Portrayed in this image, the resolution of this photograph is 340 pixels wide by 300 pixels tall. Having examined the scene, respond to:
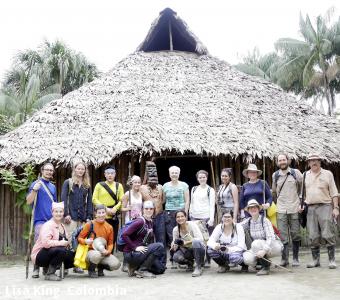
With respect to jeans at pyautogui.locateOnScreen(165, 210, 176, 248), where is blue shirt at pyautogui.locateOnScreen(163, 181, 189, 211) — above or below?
above

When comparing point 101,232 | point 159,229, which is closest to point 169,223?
point 159,229

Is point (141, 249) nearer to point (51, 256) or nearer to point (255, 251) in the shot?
point (51, 256)

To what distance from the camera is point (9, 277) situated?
5.43 m

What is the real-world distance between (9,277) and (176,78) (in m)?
6.76

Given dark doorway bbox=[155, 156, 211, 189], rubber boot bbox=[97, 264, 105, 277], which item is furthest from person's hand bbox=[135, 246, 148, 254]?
dark doorway bbox=[155, 156, 211, 189]

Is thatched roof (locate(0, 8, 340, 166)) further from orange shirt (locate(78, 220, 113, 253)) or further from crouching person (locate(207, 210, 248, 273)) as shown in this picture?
crouching person (locate(207, 210, 248, 273))

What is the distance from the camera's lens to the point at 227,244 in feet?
16.9

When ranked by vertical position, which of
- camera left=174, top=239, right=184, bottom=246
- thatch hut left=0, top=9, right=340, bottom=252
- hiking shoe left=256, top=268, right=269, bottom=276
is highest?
thatch hut left=0, top=9, right=340, bottom=252

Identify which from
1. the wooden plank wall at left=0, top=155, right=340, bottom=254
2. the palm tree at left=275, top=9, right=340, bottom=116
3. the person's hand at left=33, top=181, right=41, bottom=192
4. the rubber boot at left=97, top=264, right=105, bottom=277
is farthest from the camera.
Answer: the palm tree at left=275, top=9, right=340, bottom=116

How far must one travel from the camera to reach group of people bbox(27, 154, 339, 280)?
500 centimetres

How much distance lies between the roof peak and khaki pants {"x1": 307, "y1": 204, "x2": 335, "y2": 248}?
7.85 metres

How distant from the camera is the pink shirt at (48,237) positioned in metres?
4.78

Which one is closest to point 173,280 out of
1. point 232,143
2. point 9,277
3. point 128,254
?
point 128,254

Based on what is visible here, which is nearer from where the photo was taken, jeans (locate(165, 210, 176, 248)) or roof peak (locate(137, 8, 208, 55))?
jeans (locate(165, 210, 176, 248))
